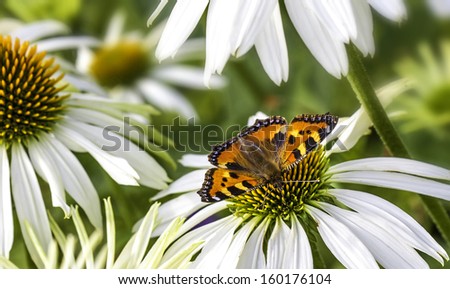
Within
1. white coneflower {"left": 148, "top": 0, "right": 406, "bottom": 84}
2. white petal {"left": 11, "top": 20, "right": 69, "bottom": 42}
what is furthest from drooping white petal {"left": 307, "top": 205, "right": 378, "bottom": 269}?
white petal {"left": 11, "top": 20, "right": 69, "bottom": 42}

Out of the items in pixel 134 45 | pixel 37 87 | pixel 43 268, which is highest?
pixel 134 45

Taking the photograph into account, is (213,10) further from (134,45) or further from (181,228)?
(134,45)

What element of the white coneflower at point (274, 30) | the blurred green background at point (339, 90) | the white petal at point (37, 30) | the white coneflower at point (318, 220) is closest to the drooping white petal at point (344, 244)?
the white coneflower at point (318, 220)

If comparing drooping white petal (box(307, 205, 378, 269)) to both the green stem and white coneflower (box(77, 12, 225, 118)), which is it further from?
white coneflower (box(77, 12, 225, 118))

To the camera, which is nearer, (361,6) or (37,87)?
(361,6)

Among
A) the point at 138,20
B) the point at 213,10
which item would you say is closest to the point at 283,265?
the point at 213,10

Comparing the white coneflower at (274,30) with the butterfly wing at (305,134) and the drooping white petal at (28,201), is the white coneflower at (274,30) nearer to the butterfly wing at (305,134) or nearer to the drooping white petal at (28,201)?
the butterfly wing at (305,134)
